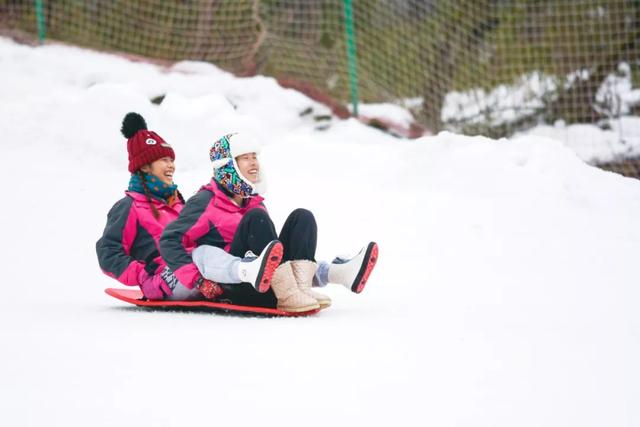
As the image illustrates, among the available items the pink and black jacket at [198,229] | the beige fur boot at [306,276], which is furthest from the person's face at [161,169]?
the beige fur boot at [306,276]

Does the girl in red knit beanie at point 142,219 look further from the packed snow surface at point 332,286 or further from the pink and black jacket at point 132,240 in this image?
the packed snow surface at point 332,286

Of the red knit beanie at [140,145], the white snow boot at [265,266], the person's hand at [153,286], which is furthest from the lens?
the red knit beanie at [140,145]

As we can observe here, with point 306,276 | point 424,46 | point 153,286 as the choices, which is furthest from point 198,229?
point 424,46

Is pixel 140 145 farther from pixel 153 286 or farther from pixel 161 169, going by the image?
pixel 153 286

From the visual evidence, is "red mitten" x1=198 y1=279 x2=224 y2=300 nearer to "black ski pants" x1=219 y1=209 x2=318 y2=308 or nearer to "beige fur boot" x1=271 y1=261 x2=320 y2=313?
"black ski pants" x1=219 y1=209 x2=318 y2=308

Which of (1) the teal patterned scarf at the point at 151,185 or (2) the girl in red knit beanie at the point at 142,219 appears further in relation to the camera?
(1) the teal patterned scarf at the point at 151,185

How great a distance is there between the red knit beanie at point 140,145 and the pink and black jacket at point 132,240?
6.1 inches

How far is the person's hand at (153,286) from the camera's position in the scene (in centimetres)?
409

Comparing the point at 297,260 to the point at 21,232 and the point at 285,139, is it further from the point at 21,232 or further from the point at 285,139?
the point at 285,139

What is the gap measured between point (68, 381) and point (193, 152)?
537cm

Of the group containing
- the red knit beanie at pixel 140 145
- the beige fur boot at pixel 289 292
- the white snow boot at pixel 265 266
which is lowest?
the beige fur boot at pixel 289 292

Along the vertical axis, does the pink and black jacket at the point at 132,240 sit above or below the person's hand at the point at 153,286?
above

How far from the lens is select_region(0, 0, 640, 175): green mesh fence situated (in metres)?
10.1

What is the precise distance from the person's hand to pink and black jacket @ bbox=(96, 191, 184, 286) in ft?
0.09
